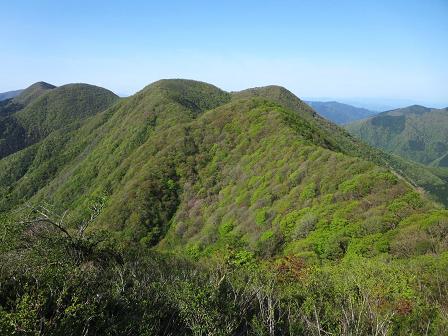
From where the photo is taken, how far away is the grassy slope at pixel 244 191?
1778 inches

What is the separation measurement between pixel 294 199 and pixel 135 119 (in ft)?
373

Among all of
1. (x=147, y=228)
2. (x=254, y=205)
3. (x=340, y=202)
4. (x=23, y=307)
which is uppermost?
(x=23, y=307)

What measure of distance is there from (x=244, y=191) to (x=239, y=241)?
58.5 feet

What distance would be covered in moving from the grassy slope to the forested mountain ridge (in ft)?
0.90

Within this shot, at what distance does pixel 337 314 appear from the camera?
27844 mm

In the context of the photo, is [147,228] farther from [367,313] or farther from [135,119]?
[135,119]

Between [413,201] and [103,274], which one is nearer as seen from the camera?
[103,274]

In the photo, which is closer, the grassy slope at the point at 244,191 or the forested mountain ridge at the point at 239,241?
the forested mountain ridge at the point at 239,241

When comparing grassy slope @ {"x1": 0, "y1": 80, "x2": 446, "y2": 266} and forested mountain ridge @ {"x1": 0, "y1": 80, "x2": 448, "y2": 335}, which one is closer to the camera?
forested mountain ridge @ {"x1": 0, "y1": 80, "x2": 448, "y2": 335}

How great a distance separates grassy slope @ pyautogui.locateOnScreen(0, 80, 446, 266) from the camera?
148 ft

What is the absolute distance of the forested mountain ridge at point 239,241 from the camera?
25.3m

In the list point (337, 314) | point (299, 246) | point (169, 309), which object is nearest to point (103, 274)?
point (169, 309)

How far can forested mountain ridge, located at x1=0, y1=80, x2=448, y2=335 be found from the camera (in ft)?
83.1

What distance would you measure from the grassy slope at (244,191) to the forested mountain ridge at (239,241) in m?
0.27
